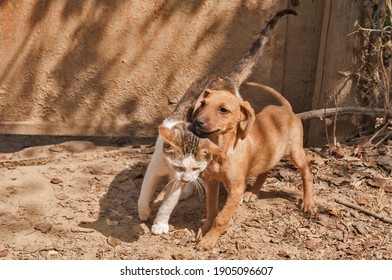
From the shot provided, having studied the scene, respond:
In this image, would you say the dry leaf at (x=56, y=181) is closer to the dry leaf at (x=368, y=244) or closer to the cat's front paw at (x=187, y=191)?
the cat's front paw at (x=187, y=191)

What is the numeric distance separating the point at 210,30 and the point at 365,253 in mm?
2961

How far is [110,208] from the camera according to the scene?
5.73m

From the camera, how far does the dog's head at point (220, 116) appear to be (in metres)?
4.65

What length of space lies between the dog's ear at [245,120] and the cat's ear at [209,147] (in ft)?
1.05

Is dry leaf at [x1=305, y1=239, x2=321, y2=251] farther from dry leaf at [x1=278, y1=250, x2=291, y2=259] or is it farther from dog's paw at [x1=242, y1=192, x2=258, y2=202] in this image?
dog's paw at [x1=242, y1=192, x2=258, y2=202]

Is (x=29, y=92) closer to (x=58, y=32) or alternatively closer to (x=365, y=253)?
(x=58, y=32)

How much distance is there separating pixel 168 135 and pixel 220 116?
430 mm

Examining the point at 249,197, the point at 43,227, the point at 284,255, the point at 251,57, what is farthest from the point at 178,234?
the point at 251,57

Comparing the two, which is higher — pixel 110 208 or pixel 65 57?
pixel 65 57

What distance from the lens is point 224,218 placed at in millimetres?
5109

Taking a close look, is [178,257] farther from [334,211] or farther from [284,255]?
[334,211]

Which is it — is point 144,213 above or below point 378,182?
below
